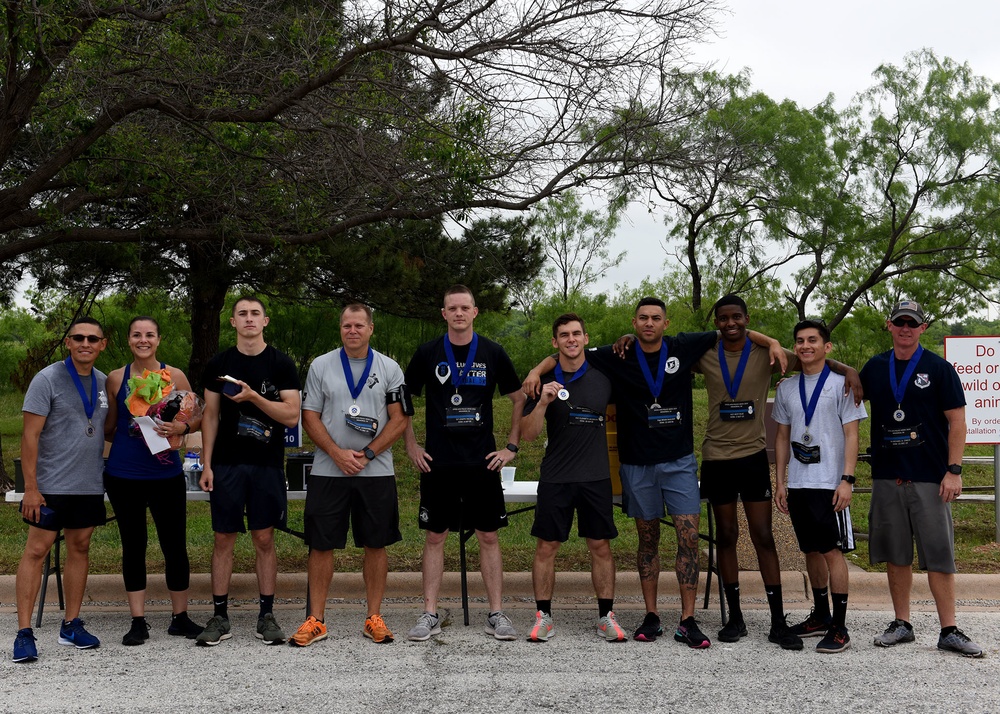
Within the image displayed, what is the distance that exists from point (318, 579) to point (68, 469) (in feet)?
5.37

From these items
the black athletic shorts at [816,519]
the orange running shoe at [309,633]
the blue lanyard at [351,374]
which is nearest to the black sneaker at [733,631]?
the black athletic shorts at [816,519]

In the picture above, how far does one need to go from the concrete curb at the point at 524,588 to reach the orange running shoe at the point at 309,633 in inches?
44.3

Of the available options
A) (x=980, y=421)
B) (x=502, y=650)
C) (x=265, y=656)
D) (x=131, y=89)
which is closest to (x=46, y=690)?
(x=265, y=656)

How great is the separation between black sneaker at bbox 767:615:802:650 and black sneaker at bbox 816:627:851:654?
126 millimetres

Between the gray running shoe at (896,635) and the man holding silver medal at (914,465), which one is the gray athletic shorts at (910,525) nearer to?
the man holding silver medal at (914,465)

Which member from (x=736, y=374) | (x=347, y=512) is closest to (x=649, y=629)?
(x=736, y=374)

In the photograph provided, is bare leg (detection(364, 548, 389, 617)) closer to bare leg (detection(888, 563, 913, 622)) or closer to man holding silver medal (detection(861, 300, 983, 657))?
man holding silver medal (detection(861, 300, 983, 657))

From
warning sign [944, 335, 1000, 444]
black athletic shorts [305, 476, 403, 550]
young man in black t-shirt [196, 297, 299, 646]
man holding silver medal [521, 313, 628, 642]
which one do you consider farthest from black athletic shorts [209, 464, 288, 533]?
warning sign [944, 335, 1000, 444]

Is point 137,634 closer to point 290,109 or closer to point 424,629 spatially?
point 424,629

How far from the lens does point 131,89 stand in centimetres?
903

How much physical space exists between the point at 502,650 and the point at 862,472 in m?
10.1

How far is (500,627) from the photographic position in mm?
5844

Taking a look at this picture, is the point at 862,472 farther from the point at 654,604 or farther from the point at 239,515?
the point at 239,515

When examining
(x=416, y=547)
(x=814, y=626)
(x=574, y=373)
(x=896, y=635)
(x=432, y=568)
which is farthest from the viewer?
(x=416, y=547)
